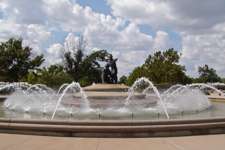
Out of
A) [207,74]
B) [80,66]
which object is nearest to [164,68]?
[80,66]

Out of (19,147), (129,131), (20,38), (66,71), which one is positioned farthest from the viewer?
(66,71)

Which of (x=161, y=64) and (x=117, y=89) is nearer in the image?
(x=117, y=89)

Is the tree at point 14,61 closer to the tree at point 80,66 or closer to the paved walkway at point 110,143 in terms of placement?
the tree at point 80,66

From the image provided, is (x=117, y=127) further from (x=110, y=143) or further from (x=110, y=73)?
(x=110, y=73)

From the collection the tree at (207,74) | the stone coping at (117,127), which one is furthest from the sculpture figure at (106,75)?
the tree at (207,74)

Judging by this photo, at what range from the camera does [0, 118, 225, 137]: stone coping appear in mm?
5719

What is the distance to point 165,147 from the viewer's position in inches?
194

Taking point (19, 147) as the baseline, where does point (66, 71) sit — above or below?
above

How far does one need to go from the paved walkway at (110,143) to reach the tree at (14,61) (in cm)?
3471

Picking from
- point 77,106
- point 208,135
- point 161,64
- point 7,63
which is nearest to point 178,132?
point 208,135

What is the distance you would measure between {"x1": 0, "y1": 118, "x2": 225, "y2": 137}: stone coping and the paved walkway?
22 cm

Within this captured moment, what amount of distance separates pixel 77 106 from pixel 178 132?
6.07m

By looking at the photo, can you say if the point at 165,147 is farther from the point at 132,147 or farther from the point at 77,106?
the point at 77,106

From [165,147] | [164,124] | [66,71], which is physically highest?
[66,71]
